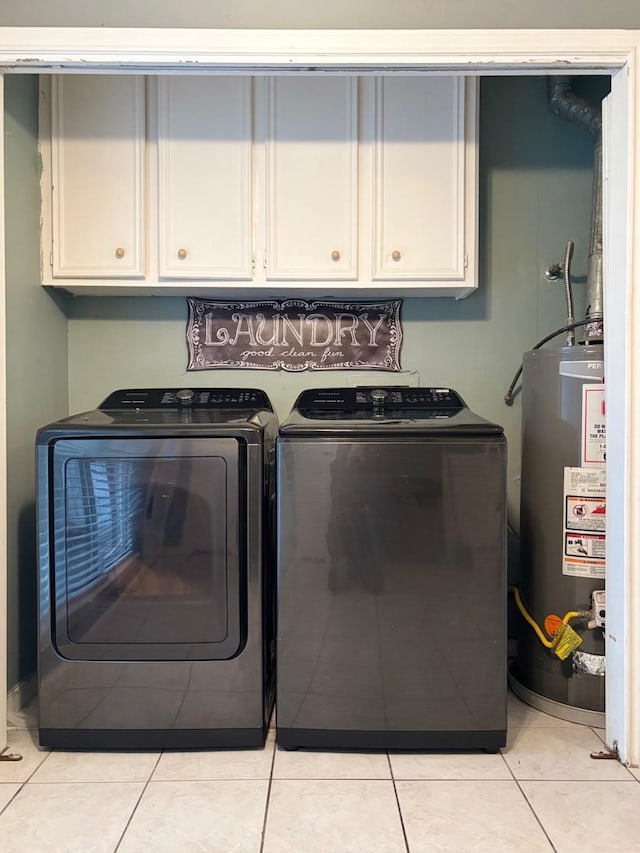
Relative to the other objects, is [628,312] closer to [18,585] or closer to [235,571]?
[235,571]

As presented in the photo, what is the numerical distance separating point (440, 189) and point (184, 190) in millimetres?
862

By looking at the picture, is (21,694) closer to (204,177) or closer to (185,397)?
(185,397)

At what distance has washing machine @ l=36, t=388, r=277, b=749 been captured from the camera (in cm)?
159

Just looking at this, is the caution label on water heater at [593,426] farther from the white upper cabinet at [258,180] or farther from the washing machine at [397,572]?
the white upper cabinet at [258,180]

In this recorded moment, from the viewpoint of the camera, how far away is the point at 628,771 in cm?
155

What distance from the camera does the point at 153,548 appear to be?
160 centimetres

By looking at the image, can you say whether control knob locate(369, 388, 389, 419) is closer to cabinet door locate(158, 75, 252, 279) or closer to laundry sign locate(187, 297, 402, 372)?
laundry sign locate(187, 297, 402, 372)

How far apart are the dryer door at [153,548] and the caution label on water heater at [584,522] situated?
98cm

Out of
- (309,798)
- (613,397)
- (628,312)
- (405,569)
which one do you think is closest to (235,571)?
(405,569)

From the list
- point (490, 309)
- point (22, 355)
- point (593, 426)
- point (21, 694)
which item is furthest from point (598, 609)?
point (22, 355)

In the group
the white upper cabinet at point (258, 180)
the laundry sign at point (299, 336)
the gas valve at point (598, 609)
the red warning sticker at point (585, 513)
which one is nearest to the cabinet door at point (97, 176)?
the white upper cabinet at point (258, 180)

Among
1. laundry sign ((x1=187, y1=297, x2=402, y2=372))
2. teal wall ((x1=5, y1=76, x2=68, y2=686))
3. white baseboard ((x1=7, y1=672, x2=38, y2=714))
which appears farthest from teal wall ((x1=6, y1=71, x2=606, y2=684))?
white baseboard ((x1=7, y1=672, x2=38, y2=714))

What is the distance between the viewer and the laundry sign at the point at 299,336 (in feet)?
7.52

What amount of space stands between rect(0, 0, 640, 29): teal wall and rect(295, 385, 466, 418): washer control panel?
42.2 inches
